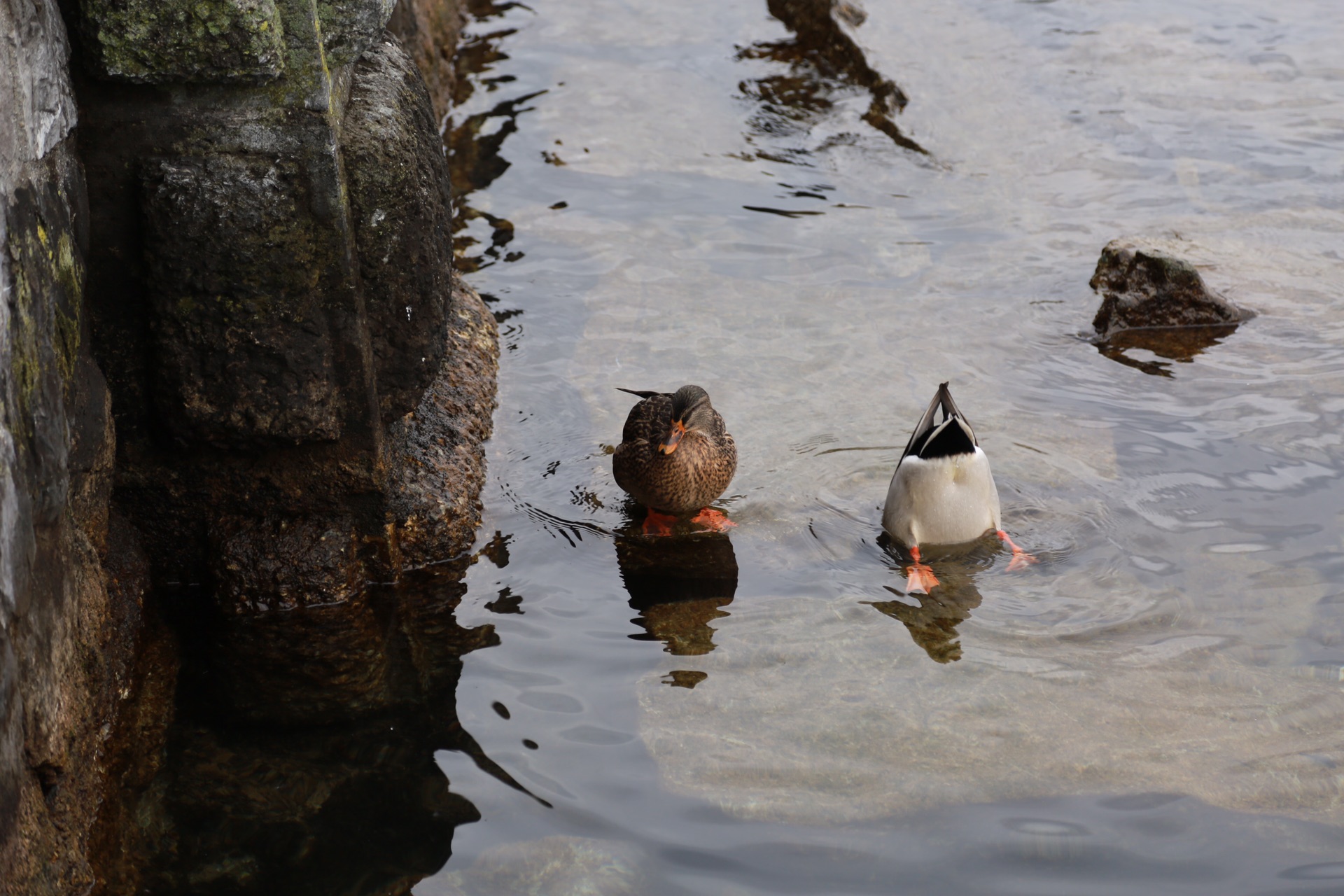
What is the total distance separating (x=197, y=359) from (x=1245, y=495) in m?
4.62

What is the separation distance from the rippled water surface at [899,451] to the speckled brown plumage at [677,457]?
0.26 m

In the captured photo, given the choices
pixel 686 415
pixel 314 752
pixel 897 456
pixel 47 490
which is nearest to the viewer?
pixel 47 490

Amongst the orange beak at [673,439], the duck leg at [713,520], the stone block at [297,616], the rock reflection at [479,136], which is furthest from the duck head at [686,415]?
the rock reflection at [479,136]

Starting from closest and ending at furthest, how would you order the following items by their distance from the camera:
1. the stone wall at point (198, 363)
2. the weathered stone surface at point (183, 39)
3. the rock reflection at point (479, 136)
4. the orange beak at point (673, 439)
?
the stone wall at point (198, 363) < the weathered stone surface at point (183, 39) < the orange beak at point (673, 439) < the rock reflection at point (479, 136)

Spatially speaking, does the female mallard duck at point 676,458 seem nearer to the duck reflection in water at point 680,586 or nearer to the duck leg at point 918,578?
the duck reflection in water at point 680,586

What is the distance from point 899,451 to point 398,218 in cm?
292

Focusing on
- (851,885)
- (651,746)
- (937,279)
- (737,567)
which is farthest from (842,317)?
(851,885)

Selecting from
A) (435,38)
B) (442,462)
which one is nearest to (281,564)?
(442,462)

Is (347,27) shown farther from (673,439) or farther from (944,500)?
(944,500)

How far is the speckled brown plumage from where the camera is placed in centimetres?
532

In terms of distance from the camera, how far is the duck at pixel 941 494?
5234mm

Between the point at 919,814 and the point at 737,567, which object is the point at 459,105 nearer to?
the point at 737,567

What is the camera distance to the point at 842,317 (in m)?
7.33

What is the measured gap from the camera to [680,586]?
16.9 feet
